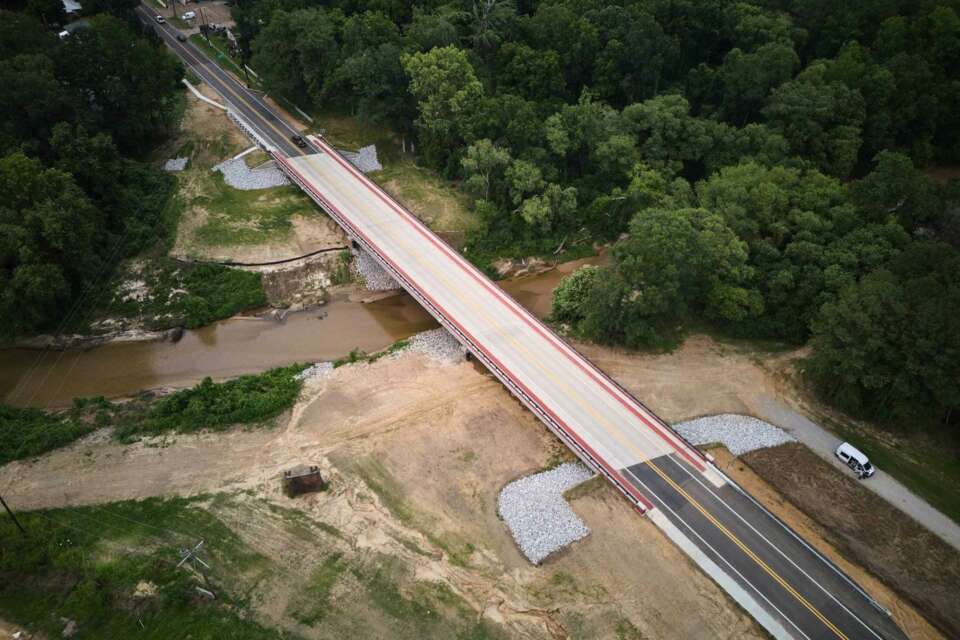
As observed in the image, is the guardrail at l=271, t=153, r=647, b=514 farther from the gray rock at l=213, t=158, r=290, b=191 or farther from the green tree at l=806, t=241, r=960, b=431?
the green tree at l=806, t=241, r=960, b=431

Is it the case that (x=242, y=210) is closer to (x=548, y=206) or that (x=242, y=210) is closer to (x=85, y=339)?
(x=85, y=339)

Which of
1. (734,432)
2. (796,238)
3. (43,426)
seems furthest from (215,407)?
(796,238)

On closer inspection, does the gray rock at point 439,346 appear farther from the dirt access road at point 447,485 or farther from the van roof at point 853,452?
the van roof at point 853,452

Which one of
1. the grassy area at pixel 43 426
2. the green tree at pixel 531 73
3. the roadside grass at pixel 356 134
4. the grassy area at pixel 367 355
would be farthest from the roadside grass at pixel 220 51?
the grassy area at pixel 43 426

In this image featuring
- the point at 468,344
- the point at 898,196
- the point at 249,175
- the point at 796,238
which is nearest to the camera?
the point at 468,344

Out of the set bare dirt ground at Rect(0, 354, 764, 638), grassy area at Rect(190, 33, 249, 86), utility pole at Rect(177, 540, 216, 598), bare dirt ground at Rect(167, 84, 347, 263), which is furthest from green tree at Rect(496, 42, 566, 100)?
utility pole at Rect(177, 540, 216, 598)

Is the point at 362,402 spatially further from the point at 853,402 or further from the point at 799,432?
the point at 853,402
